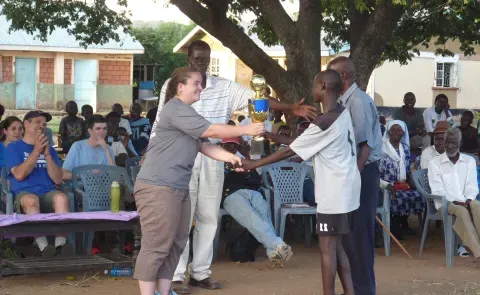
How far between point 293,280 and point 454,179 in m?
2.50

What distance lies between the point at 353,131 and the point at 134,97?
3791 centimetres

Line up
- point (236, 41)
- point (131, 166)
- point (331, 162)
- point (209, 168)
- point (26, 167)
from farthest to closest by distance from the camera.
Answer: point (236, 41)
point (131, 166)
point (26, 167)
point (209, 168)
point (331, 162)

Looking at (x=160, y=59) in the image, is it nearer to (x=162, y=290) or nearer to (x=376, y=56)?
(x=376, y=56)

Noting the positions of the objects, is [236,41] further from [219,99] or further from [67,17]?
[219,99]

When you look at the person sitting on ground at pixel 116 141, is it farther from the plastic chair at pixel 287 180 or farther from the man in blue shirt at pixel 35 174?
the man in blue shirt at pixel 35 174

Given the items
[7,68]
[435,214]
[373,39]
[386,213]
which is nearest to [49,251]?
[386,213]

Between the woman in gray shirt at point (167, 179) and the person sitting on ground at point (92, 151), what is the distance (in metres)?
3.72

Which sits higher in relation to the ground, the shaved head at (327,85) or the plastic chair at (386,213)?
the shaved head at (327,85)

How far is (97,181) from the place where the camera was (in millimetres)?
9758

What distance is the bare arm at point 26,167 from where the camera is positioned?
8.73 m

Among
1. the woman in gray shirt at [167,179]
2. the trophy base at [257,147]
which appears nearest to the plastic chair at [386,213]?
the trophy base at [257,147]

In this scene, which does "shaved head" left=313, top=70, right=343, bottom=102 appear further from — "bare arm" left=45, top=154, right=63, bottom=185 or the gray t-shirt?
"bare arm" left=45, top=154, right=63, bottom=185

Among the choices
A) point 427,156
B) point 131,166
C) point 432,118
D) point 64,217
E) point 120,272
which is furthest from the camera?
point 432,118

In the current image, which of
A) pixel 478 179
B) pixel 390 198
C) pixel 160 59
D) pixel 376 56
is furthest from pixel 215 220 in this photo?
pixel 160 59
